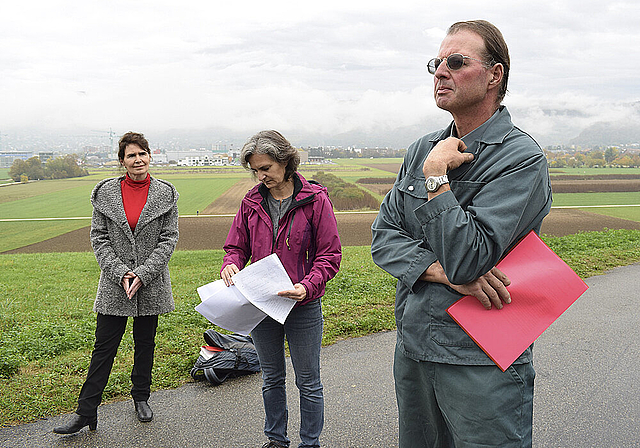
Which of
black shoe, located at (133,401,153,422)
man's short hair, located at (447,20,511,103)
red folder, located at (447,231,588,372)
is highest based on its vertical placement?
man's short hair, located at (447,20,511,103)

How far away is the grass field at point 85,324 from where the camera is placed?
14.1 ft

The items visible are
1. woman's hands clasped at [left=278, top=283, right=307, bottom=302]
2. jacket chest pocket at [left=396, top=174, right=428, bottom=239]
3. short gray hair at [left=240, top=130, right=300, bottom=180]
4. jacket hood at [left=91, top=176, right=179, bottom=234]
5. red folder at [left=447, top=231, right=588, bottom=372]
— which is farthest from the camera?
jacket hood at [left=91, top=176, right=179, bottom=234]

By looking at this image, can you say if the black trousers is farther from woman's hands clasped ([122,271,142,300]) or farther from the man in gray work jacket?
the man in gray work jacket

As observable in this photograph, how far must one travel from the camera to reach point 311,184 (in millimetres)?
3484

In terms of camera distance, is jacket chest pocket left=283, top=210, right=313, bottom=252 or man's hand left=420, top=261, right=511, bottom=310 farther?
jacket chest pocket left=283, top=210, right=313, bottom=252

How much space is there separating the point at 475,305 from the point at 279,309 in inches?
58.4

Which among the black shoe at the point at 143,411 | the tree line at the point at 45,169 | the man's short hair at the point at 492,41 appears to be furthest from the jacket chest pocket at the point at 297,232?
the tree line at the point at 45,169

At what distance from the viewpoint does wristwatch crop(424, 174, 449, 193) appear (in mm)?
1786

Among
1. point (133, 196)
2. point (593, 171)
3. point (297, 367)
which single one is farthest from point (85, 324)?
point (593, 171)

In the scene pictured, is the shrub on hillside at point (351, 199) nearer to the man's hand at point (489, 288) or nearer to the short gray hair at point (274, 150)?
the short gray hair at point (274, 150)


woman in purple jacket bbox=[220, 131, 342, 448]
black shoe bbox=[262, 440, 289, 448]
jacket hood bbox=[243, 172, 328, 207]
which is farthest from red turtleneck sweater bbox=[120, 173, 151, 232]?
black shoe bbox=[262, 440, 289, 448]

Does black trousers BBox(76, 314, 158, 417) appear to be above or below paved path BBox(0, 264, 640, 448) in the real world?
above

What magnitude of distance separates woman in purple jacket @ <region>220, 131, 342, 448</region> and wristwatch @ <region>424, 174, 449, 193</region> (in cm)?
150

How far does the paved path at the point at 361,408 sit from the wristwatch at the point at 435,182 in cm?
239
